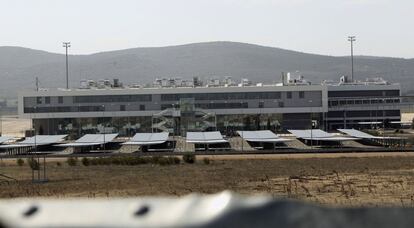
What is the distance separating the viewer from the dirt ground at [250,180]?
99.1 feet

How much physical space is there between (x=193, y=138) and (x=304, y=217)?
76550mm

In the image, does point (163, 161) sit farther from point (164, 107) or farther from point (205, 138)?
point (164, 107)

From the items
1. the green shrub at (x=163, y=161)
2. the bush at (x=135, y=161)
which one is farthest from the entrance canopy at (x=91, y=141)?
the green shrub at (x=163, y=161)

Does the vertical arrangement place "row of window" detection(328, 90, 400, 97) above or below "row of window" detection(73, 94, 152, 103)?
above

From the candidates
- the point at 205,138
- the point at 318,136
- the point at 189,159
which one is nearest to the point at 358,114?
the point at 318,136

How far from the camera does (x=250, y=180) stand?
38.3 meters

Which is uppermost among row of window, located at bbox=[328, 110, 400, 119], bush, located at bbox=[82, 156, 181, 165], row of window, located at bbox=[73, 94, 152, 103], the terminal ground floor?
row of window, located at bbox=[73, 94, 152, 103]

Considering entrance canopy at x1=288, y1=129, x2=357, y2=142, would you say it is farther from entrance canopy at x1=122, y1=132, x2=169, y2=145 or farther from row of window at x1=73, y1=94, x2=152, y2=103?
row of window at x1=73, y1=94, x2=152, y2=103

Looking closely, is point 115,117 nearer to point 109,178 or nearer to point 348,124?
point 348,124

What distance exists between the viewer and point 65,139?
325 ft

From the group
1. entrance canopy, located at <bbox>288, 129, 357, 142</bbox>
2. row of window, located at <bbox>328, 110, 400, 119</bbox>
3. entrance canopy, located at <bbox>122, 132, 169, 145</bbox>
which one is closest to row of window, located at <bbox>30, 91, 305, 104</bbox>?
row of window, located at <bbox>328, 110, 400, 119</bbox>

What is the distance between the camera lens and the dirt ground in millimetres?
30203

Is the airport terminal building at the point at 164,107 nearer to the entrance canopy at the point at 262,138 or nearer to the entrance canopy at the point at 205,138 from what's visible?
the entrance canopy at the point at 205,138

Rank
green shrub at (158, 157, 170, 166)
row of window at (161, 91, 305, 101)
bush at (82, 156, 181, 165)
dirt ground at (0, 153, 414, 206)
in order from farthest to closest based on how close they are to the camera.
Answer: row of window at (161, 91, 305, 101) → bush at (82, 156, 181, 165) → green shrub at (158, 157, 170, 166) → dirt ground at (0, 153, 414, 206)
